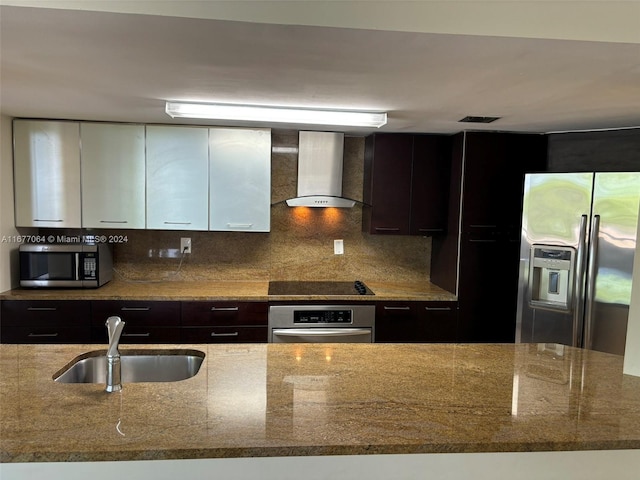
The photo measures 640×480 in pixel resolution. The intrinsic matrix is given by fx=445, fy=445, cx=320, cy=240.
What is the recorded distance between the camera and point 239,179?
132 inches

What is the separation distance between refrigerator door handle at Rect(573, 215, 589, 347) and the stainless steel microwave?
3262mm

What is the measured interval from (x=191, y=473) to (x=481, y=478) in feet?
2.80

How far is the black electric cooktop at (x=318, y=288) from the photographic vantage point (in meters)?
3.34

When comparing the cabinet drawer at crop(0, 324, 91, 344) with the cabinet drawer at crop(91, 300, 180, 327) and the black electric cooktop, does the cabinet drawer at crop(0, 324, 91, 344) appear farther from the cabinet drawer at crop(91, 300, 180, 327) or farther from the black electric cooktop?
the black electric cooktop

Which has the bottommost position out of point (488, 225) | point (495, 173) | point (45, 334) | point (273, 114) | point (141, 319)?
point (45, 334)

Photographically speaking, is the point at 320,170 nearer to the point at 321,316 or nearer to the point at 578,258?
the point at 321,316

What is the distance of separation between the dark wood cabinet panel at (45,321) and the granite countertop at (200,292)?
5 centimetres

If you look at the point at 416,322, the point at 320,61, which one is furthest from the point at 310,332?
the point at 320,61

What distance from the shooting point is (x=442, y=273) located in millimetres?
3635

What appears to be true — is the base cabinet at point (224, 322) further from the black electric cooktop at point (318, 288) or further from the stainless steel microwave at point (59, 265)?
→ the stainless steel microwave at point (59, 265)

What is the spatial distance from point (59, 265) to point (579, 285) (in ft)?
11.6

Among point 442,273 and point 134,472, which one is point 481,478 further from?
point 442,273

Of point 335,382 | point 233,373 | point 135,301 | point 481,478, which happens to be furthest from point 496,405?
point 135,301

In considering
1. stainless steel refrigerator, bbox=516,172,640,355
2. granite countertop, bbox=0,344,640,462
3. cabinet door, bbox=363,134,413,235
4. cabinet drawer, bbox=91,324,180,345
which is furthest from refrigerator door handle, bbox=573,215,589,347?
cabinet drawer, bbox=91,324,180,345
